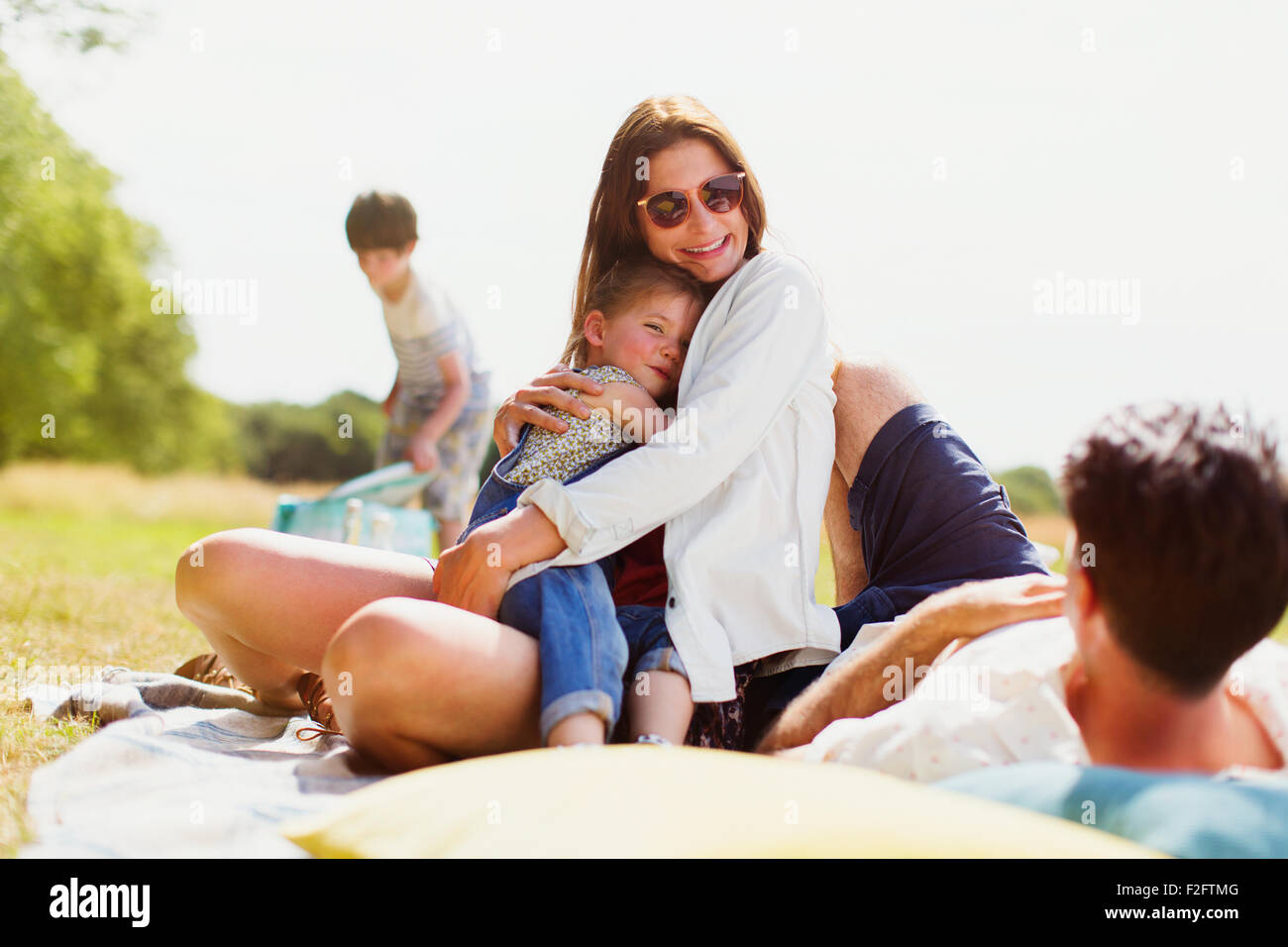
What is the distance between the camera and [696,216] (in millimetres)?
2955

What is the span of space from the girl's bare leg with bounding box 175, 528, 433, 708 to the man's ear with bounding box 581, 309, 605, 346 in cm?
81

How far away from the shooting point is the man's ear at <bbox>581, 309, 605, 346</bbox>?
300cm

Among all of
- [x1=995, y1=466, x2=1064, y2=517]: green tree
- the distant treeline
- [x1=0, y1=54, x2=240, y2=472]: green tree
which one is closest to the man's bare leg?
[x1=995, y1=466, x2=1064, y2=517]: green tree

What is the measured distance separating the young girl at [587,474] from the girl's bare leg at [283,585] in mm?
278

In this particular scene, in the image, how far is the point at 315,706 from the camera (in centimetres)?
292

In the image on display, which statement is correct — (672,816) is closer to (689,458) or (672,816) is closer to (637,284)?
(689,458)

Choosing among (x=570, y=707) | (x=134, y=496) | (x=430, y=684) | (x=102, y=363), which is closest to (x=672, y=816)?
(x=570, y=707)

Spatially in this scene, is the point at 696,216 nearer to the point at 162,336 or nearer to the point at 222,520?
the point at 222,520

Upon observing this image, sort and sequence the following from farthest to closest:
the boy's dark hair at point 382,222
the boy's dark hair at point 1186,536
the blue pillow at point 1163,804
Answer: the boy's dark hair at point 382,222 → the boy's dark hair at point 1186,536 → the blue pillow at point 1163,804

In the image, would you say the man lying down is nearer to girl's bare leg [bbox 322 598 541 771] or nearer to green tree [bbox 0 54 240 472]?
girl's bare leg [bbox 322 598 541 771]

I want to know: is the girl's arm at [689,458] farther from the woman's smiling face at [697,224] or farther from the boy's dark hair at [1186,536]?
the boy's dark hair at [1186,536]

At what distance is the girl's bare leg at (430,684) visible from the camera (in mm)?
2076

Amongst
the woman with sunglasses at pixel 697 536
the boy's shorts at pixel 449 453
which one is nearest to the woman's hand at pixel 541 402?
the woman with sunglasses at pixel 697 536
